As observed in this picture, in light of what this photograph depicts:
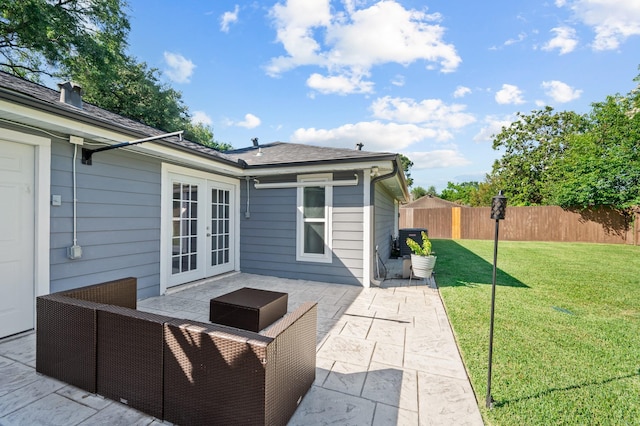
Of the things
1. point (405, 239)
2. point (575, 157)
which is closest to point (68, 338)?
point (405, 239)

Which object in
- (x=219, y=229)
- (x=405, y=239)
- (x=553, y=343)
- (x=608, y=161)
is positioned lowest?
(x=553, y=343)

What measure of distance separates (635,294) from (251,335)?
6.80 m

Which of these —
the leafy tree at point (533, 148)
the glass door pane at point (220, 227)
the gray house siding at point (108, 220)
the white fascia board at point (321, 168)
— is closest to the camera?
the gray house siding at point (108, 220)

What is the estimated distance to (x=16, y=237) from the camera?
9.52ft

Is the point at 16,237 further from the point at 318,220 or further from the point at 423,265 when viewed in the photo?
the point at 423,265

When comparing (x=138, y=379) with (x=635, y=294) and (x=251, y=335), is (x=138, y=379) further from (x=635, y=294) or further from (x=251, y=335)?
(x=635, y=294)

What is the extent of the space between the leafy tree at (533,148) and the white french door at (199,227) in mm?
21607

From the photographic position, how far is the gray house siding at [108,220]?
3254 millimetres

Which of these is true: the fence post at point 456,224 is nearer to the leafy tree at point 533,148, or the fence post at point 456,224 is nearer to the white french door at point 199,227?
the leafy tree at point 533,148

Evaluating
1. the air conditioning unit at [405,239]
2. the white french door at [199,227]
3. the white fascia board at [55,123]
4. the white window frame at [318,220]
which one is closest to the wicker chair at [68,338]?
the white fascia board at [55,123]

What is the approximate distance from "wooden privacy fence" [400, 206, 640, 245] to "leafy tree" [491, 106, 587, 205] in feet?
21.8

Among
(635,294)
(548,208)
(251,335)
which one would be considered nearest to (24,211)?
(251,335)

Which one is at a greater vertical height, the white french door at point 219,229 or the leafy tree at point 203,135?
the leafy tree at point 203,135

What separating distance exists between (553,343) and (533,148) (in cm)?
2314
